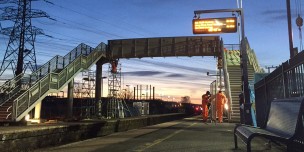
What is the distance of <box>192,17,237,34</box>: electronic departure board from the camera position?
2080cm

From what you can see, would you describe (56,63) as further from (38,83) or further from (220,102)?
(220,102)

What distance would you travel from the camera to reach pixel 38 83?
21.1 meters

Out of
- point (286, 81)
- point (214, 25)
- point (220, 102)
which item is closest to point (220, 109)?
point (220, 102)

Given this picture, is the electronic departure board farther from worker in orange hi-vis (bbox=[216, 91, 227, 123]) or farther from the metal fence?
the metal fence

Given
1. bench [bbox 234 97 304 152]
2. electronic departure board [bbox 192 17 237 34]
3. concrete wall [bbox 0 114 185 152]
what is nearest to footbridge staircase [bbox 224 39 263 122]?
electronic departure board [bbox 192 17 237 34]

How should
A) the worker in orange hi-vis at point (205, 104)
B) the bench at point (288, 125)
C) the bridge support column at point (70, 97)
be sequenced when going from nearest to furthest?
the bench at point (288, 125) → the worker in orange hi-vis at point (205, 104) → the bridge support column at point (70, 97)

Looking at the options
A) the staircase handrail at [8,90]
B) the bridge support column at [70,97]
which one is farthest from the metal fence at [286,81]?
the bridge support column at [70,97]

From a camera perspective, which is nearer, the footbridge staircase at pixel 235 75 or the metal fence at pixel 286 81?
the metal fence at pixel 286 81

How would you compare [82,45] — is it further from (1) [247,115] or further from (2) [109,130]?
(1) [247,115]

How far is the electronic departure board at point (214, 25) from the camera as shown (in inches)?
819

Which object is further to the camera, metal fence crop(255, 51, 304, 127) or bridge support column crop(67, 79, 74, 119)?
bridge support column crop(67, 79, 74, 119)

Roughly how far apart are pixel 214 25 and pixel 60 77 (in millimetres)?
11581

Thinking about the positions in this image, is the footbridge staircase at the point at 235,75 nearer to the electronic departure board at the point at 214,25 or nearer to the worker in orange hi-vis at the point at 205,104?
the worker in orange hi-vis at the point at 205,104

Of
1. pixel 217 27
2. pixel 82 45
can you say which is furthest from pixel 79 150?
pixel 82 45
